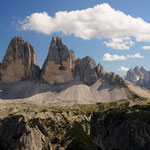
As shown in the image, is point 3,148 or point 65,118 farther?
point 65,118

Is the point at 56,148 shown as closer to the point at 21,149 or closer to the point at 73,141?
the point at 73,141

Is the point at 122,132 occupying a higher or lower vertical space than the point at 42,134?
lower

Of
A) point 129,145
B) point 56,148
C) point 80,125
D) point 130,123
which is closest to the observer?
point 56,148

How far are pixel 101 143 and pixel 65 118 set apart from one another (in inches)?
1020

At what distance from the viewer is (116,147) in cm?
10350

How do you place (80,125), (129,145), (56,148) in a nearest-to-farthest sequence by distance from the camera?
(56,148) → (129,145) → (80,125)

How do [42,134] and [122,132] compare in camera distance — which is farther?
[122,132]

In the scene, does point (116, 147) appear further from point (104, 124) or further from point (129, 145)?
point (104, 124)

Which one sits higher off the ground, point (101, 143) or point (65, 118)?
point (65, 118)

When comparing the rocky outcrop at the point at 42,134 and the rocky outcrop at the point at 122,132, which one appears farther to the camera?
the rocky outcrop at the point at 122,132

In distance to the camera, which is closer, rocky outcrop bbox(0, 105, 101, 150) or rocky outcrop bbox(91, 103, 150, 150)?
rocky outcrop bbox(0, 105, 101, 150)

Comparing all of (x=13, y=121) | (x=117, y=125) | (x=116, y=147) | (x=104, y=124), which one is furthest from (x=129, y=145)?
(x=13, y=121)

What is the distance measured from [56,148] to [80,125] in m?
27.8

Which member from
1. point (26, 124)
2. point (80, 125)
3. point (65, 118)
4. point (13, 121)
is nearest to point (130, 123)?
point (80, 125)
